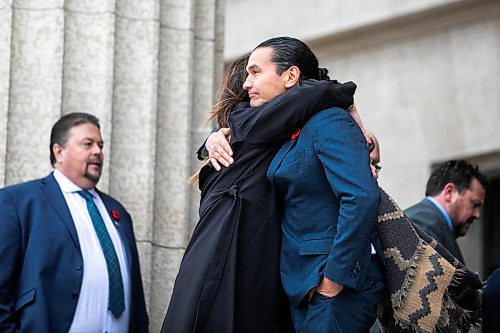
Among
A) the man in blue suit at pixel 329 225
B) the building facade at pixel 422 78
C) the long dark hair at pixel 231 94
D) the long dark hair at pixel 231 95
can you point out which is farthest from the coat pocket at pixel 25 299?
the building facade at pixel 422 78

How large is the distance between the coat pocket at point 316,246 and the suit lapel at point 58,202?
6.06 feet

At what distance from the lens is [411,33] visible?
1234cm

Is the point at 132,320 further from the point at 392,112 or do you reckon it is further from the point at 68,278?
the point at 392,112

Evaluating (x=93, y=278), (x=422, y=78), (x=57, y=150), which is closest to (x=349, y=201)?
(x=93, y=278)

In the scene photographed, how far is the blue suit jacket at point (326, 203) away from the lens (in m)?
5.76

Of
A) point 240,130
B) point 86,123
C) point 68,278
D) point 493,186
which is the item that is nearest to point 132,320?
point 68,278

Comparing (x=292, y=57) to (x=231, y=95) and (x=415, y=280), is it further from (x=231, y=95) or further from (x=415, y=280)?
(x=415, y=280)

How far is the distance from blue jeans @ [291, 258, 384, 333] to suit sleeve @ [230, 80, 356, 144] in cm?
62

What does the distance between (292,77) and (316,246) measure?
2.39ft

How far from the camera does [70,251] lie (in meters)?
7.40

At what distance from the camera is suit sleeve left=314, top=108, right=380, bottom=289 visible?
5746 millimetres

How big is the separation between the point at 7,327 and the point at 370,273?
79.0 inches

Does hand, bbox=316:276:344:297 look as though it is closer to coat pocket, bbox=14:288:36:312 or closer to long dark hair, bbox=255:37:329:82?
long dark hair, bbox=255:37:329:82

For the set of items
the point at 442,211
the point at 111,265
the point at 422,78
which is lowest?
the point at 111,265
